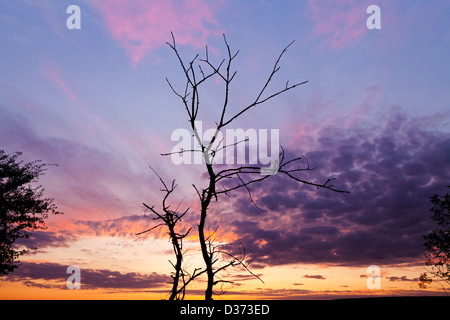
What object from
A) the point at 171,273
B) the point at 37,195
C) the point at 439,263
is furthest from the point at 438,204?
the point at 37,195

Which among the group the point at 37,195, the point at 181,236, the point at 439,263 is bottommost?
the point at 439,263

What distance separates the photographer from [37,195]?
22344 millimetres

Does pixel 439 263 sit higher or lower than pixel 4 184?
lower

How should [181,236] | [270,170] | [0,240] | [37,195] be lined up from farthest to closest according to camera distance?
[37,195] < [0,240] < [181,236] < [270,170]

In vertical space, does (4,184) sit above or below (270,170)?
above

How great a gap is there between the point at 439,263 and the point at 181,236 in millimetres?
13956

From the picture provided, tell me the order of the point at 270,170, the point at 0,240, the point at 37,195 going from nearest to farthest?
the point at 270,170 → the point at 0,240 → the point at 37,195

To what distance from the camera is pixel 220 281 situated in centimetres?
445

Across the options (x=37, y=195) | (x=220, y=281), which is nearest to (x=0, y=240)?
(x=37, y=195)
